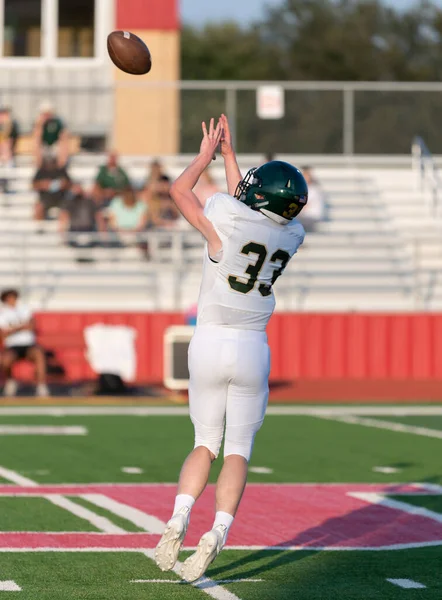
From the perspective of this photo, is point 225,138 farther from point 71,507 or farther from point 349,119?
point 349,119

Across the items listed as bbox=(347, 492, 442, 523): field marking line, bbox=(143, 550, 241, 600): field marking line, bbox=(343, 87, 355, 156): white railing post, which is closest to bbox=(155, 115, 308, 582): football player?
bbox=(143, 550, 241, 600): field marking line

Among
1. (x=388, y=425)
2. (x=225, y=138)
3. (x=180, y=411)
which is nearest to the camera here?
(x=225, y=138)

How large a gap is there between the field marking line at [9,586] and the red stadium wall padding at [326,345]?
12.5 meters

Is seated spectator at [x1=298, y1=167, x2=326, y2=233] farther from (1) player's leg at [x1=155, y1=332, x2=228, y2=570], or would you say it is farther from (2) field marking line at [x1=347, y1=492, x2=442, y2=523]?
(1) player's leg at [x1=155, y1=332, x2=228, y2=570]

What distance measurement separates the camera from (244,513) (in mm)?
8477

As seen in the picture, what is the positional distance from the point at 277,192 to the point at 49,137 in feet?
54.5

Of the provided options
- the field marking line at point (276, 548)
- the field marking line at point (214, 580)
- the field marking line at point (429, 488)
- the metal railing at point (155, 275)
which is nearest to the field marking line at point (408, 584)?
the field marking line at point (214, 580)

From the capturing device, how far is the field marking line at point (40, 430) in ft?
43.2

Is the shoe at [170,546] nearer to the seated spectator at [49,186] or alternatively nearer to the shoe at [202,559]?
the shoe at [202,559]

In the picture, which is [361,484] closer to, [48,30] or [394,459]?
[394,459]

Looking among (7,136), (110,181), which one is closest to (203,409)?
(110,181)

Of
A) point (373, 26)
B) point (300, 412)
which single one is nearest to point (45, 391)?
point (300, 412)

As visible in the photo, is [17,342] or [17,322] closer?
[17,322]

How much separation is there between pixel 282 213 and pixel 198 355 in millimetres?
737
